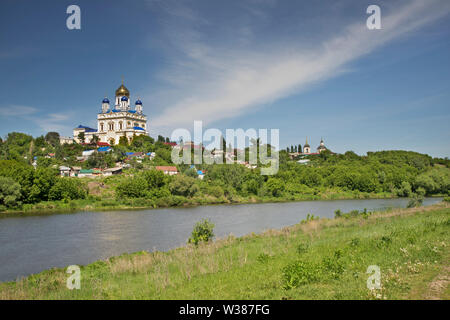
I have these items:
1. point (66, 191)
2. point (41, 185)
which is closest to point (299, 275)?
point (41, 185)

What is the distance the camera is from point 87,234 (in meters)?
24.9

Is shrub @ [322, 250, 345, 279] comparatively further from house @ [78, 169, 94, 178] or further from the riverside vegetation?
house @ [78, 169, 94, 178]

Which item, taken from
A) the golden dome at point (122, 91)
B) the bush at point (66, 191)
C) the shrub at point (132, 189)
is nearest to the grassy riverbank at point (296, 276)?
the bush at point (66, 191)

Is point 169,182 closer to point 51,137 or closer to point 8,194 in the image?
point 8,194

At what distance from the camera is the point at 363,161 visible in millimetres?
90125

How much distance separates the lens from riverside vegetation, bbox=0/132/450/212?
41.1 m

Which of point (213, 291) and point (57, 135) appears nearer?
point (213, 291)

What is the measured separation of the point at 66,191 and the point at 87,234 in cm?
2079

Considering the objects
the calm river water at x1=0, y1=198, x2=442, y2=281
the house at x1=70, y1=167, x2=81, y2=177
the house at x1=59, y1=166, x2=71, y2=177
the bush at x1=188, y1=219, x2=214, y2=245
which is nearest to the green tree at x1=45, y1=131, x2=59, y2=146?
the house at x1=70, y1=167, x2=81, y2=177

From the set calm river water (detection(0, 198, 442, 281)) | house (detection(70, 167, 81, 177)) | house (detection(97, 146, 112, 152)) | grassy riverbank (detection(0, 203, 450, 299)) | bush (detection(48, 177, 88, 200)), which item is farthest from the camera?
house (detection(97, 146, 112, 152))

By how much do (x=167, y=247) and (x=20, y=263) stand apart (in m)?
7.73

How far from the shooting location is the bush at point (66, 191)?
138 ft
